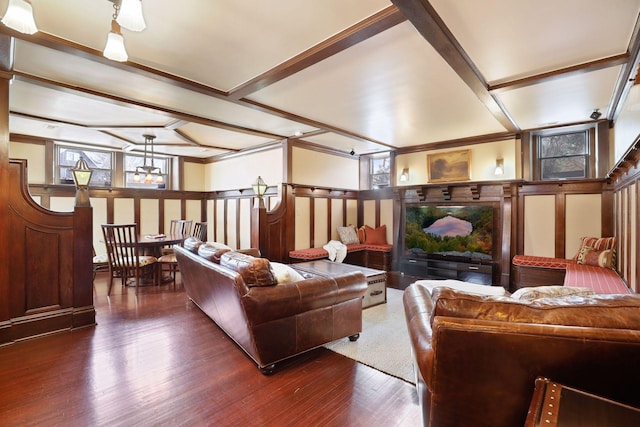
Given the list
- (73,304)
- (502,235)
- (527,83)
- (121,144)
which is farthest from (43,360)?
(502,235)

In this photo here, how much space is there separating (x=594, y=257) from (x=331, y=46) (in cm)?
449

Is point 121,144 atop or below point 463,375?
atop

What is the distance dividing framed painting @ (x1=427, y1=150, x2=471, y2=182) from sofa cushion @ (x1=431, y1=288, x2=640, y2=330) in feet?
15.7

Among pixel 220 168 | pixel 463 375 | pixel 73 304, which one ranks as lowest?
pixel 73 304

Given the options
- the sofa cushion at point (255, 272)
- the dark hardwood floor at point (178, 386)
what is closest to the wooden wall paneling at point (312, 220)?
the dark hardwood floor at point (178, 386)

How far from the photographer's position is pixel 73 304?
3.31 meters

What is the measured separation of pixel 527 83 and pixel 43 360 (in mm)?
5339

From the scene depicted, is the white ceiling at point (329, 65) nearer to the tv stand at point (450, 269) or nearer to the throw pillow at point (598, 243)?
the throw pillow at point (598, 243)

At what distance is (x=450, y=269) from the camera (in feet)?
18.6

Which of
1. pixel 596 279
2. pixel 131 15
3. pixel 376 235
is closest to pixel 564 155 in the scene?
pixel 596 279

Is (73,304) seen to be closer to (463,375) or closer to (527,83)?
(463,375)

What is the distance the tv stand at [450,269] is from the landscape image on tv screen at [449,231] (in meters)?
0.13

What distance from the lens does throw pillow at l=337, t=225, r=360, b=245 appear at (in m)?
6.61

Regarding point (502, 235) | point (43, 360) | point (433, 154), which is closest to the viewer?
point (43, 360)
